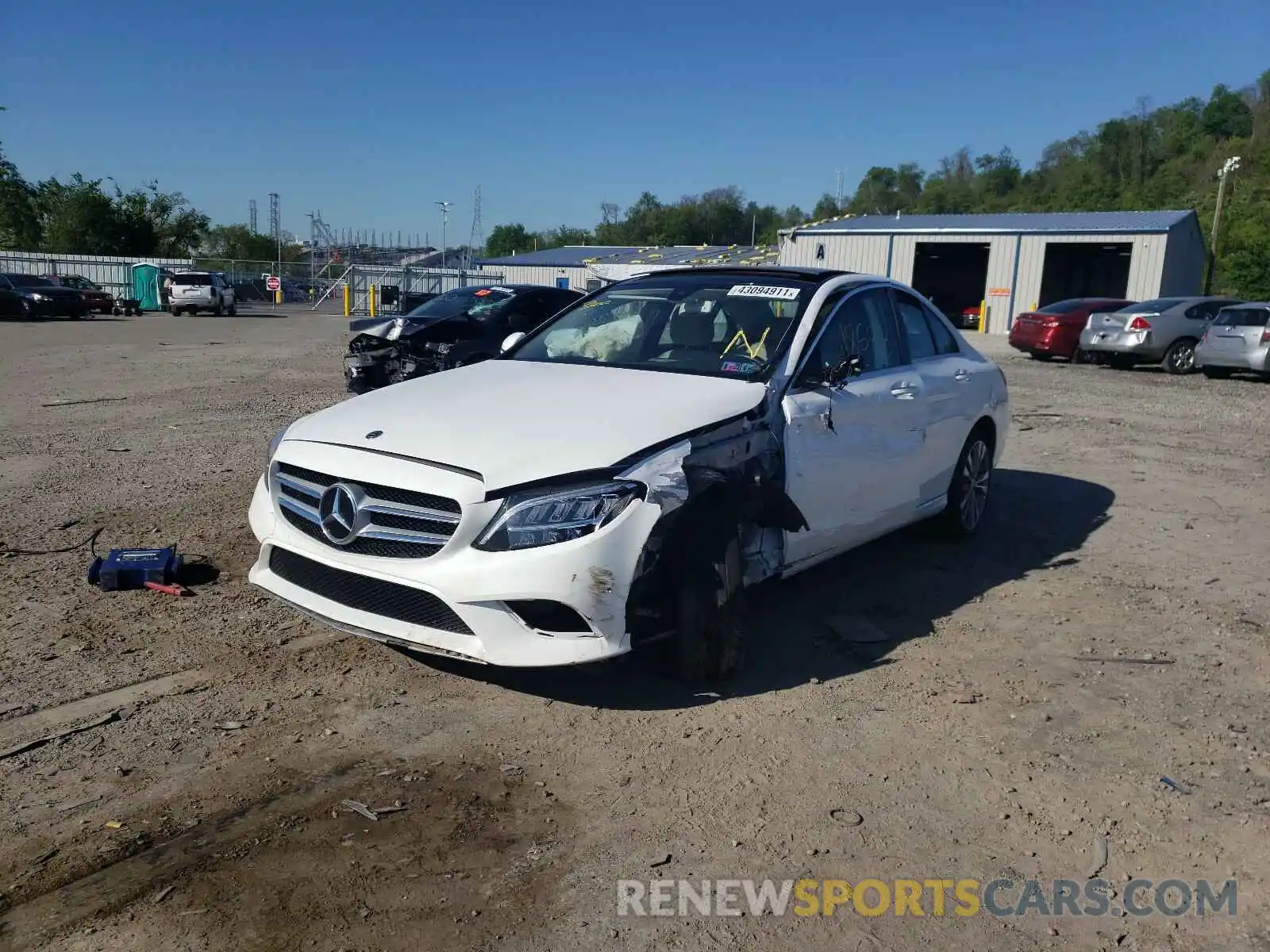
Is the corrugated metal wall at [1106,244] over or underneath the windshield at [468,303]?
over

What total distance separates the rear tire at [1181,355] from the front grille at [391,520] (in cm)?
2032

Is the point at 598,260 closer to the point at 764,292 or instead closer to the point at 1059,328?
the point at 1059,328

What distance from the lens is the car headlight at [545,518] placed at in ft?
12.1

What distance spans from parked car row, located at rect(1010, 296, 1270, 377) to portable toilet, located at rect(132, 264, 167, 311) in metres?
33.8

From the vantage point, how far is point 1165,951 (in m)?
2.76

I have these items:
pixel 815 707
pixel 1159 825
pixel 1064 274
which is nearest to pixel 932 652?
pixel 815 707

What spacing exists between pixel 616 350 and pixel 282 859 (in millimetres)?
3039

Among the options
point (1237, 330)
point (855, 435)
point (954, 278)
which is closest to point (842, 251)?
point (954, 278)

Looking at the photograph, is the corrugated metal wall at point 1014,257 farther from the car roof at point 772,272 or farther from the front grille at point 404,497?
the front grille at point 404,497

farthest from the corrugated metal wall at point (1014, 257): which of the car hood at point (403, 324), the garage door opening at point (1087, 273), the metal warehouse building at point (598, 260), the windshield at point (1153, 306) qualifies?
the car hood at point (403, 324)

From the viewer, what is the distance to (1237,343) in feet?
60.8

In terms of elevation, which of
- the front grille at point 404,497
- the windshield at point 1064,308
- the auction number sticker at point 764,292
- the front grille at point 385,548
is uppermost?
the auction number sticker at point 764,292

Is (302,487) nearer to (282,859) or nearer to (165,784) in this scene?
(165,784)

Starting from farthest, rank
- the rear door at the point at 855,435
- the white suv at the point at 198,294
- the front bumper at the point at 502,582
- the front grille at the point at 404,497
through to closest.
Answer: the white suv at the point at 198,294 → the rear door at the point at 855,435 → the front grille at the point at 404,497 → the front bumper at the point at 502,582
